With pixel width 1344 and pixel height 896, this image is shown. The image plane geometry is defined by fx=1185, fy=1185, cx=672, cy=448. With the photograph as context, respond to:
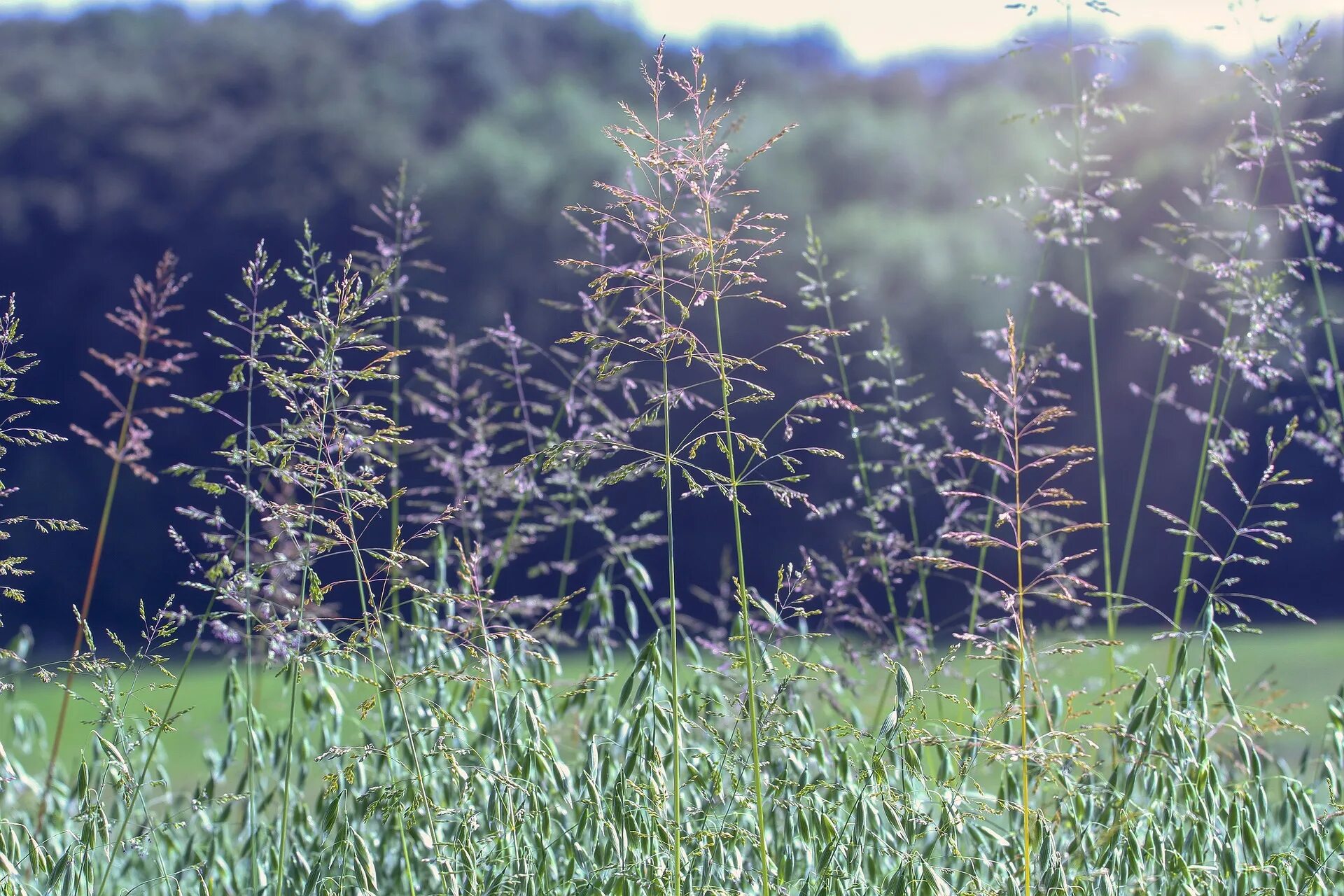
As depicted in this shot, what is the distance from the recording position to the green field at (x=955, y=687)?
3289 millimetres

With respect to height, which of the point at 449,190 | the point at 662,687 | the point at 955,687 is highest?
the point at 449,190

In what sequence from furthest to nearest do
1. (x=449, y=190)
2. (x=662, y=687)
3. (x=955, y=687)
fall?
(x=449, y=190), (x=955, y=687), (x=662, y=687)

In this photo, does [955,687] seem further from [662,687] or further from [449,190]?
[449,190]

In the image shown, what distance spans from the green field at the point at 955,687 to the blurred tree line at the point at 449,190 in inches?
50.5

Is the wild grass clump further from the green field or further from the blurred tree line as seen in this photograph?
the blurred tree line

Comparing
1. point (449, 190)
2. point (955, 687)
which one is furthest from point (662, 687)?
point (449, 190)

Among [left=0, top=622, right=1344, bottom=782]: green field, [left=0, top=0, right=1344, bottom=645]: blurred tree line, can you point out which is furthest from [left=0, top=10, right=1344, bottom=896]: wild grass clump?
[left=0, top=0, right=1344, bottom=645]: blurred tree line

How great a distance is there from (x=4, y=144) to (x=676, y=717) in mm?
11779

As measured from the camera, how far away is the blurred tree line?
877cm

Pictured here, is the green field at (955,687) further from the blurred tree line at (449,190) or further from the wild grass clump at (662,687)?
the blurred tree line at (449,190)

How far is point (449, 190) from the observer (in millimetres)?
9000

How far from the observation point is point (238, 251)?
32.4 feet

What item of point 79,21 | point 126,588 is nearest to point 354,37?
point 79,21

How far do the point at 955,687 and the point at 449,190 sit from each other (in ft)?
17.7
